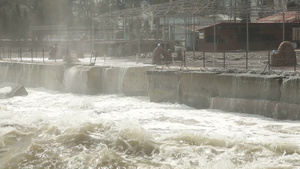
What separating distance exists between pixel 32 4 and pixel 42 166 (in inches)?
2196

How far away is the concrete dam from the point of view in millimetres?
15570

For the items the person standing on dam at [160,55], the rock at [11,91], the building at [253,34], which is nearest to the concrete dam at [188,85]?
the person standing on dam at [160,55]

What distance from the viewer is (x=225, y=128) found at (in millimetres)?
14156

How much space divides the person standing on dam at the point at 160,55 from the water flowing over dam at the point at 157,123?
1.90 meters

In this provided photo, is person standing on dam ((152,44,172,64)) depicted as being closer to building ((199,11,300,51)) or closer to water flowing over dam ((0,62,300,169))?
water flowing over dam ((0,62,300,169))

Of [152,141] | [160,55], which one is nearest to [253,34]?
[160,55]

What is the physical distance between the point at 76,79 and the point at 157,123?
34.8 ft

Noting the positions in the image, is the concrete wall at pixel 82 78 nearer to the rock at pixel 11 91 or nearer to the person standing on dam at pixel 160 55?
the person standing on dam at pixel 160 55

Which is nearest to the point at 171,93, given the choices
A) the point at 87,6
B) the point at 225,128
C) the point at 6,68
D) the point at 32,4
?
the point at 225,128

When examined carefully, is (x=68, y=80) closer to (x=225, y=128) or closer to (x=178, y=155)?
(x=225, y=128)

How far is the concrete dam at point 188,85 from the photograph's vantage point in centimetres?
1557

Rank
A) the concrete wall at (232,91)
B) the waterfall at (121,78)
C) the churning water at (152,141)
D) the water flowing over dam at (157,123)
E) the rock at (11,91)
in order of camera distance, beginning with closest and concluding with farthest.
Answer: the churning water at (152,141)
the water flowing over dam at (157,123)
the concrete wall at (232,91)
the waterfall at (121,78)
the rock at (11,91)

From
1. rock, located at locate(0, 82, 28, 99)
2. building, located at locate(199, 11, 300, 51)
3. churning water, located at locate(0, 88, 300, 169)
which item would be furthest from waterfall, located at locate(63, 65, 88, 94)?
building, located at locate(199, 11, 300, 51)

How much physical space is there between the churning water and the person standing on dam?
6.24 metres
